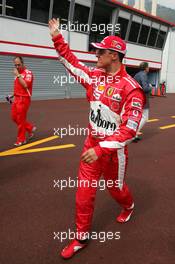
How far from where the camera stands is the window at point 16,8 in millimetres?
15474

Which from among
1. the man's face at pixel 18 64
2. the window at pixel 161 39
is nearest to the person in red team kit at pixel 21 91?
the man's face at pixel 18 64

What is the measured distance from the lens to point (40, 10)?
16938mm

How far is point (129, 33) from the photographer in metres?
23.8

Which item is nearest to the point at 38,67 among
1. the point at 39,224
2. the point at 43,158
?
the point at 43,158

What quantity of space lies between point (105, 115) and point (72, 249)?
57.0 inches

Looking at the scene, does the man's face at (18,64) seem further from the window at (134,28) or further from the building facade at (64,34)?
the window at (134,28)

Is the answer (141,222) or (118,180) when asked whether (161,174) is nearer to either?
(141,222)

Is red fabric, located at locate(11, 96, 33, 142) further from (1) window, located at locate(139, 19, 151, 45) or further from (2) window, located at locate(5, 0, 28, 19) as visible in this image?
(1) window, located at locate(139, 19, 151, 45)

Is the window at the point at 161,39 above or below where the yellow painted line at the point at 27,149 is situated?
above

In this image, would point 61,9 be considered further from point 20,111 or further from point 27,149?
point 27,149

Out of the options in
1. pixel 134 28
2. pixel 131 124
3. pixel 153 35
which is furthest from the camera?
pixel 153 35

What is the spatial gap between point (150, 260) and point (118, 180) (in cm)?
Result: 88

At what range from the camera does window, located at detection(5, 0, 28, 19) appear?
15.5 meters

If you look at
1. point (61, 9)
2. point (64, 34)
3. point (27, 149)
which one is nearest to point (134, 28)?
point (64, 34)
